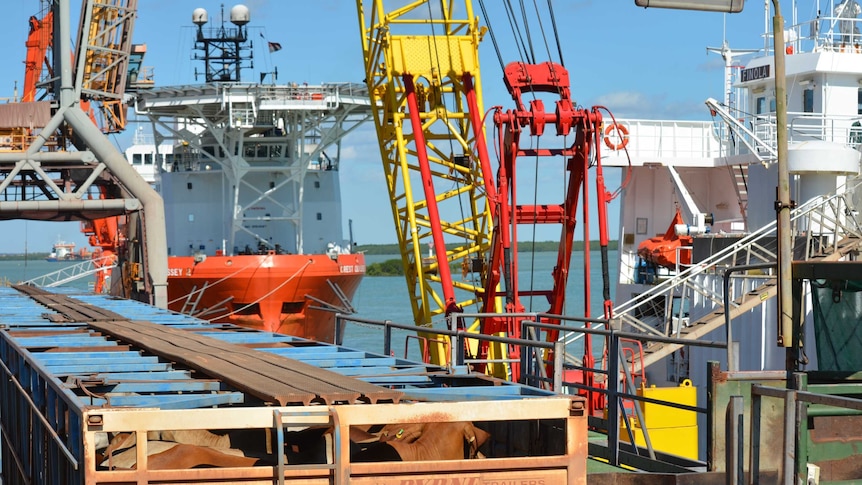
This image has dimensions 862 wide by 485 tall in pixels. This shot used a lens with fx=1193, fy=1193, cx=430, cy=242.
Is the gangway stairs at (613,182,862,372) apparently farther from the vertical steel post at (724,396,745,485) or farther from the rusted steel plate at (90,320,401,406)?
the vertical steel post at (724,396,745,485)

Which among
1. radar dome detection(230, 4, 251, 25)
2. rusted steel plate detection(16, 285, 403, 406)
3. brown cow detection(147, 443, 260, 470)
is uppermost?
radar dome detection(230, 4, 251, 25)

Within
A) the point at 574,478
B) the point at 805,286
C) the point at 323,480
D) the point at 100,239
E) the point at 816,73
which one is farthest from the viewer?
the point at 100,239

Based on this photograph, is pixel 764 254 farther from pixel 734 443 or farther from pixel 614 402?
pixel 734 443

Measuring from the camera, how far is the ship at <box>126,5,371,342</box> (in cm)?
3778

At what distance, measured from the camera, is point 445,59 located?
2680cm

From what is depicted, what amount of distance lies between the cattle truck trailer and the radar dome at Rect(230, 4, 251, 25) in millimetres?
37144

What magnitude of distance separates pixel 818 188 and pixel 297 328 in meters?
20.7

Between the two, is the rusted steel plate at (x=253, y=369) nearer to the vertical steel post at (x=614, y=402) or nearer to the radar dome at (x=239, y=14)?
the vertical steel post at (x=614, y=402)

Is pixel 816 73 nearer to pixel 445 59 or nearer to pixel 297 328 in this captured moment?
pixel 445 59

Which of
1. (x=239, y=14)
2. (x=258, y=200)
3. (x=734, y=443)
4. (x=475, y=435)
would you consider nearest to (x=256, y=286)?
(x=258, y=200)

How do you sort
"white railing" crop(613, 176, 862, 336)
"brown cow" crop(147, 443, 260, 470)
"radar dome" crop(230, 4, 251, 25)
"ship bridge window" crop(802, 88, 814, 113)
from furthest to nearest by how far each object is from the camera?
"radar dome" crop(230, 4, 251, 25)
"ship bridge window" crop(802, 88, 814, 113)
"white railing" crop(613, 176, 862, 336)
"brown cow" crop(147, 443, 260, 470)

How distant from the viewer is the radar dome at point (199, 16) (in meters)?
48.7

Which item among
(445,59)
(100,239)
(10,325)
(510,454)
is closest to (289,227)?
(100,239)

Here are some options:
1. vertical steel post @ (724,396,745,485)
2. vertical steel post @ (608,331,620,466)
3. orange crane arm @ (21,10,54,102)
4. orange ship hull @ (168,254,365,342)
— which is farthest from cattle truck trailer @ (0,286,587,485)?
orange crane arm @ (21,10,54,102)
